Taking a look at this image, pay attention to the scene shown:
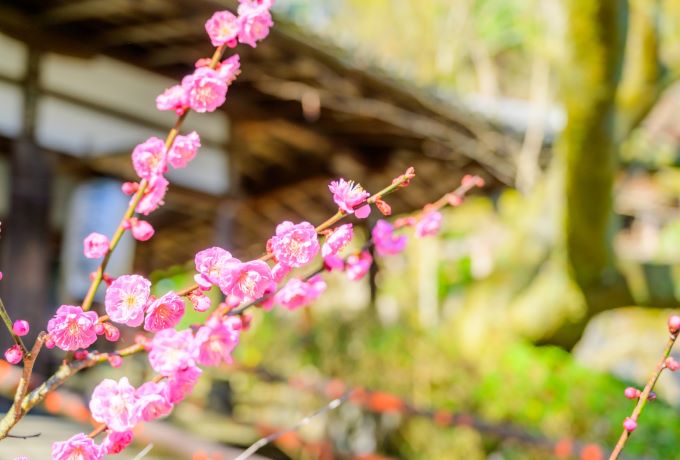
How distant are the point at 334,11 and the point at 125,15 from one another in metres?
10.2

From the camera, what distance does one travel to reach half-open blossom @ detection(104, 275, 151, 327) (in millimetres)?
920

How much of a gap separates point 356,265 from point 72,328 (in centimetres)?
56

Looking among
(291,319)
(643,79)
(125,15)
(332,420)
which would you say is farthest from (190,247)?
(643,79)

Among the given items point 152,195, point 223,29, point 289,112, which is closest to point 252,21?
point 223,29

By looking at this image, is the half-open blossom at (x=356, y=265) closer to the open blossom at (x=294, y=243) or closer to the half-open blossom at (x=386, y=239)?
the half-open blossom at (x=386, y=239)

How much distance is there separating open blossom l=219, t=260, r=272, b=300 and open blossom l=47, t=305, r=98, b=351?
0.56 ft

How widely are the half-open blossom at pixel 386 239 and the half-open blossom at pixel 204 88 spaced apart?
472 millimetres

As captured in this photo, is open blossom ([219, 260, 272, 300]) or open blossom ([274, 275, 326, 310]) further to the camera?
open blossom ([274, 275, 326, 310])

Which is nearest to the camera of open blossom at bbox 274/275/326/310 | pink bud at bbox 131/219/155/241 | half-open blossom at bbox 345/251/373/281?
pink bud at bbox 131/219/155/241

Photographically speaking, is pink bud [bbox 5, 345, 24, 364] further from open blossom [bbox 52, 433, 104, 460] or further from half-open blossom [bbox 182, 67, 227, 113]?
half-open blossom [bbox 182, 67, 227, 113]

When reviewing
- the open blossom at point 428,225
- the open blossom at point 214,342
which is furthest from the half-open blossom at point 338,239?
the open blossom at point 428,225

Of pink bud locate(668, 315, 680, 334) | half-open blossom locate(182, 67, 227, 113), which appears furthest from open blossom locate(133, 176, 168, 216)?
pink bud locate(668, 315, 680, 334)

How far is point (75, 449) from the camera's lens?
887mm

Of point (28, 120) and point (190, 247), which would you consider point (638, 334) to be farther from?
point (28, 120)
